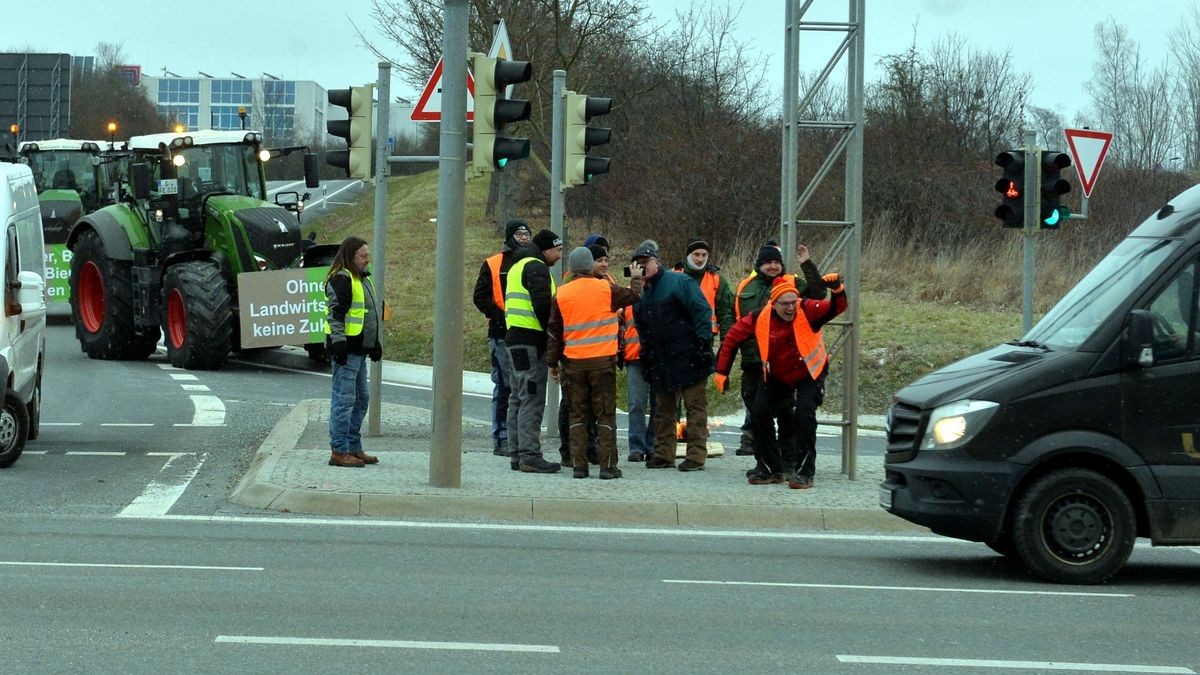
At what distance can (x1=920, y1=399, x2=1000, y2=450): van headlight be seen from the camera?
926 centimetres

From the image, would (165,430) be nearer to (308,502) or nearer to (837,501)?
(308,502)

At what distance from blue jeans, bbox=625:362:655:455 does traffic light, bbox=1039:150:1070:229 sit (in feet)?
13.5

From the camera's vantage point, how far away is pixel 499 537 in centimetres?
1059

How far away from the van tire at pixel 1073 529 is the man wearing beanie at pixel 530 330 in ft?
15.6

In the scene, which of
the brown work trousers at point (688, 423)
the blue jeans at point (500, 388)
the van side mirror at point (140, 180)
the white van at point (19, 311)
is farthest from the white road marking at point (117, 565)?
the van side mirror at point (140, 180)

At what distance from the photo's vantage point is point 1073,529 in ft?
30.2

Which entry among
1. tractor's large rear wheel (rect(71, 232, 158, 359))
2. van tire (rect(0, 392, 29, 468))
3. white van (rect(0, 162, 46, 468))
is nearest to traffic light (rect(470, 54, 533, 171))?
white van (rect(0, 162, 46, 468))

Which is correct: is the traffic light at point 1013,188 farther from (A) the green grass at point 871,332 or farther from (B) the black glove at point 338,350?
(B) the black glove at point 338,350

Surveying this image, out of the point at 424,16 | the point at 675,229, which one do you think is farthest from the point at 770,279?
the point at 424,16

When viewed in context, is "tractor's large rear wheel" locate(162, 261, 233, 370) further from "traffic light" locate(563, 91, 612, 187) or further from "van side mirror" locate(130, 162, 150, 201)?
"traffic light" locate(563, 91, 612, 187)

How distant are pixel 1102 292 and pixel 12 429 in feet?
30.0

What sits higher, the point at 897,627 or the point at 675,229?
the point at 675,229

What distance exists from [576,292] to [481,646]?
18.4 ft

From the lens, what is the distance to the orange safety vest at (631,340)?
13766 mm
